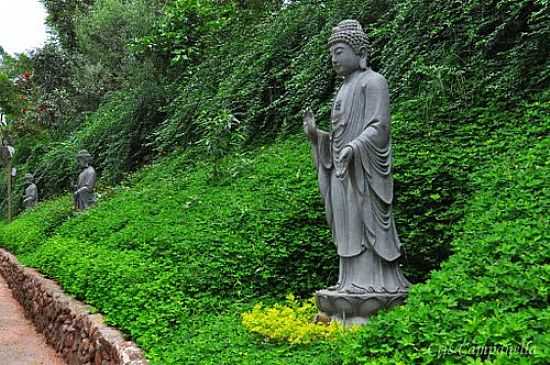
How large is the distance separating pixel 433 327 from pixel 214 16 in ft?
51.1

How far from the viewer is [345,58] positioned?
480 centimetres

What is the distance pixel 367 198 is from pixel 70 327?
4069 millimetres

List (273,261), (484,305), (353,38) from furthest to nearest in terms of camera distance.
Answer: (273,261) → (353,38) → (484,305)

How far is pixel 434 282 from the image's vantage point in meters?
3.80

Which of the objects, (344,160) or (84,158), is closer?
(344,160)

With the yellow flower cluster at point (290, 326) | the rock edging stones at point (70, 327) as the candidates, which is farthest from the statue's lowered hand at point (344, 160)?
the rock edging stones at point (70, 327)

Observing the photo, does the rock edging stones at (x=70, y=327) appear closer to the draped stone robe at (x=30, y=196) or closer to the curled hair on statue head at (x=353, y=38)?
the curled hair on statue head at (x=353, y=38)

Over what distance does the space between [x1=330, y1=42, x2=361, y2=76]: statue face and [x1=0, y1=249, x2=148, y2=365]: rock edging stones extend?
9.03 feet

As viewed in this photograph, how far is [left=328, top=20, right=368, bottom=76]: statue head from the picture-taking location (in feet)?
15.6

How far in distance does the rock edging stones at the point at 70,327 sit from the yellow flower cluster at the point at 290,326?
36.1 inches

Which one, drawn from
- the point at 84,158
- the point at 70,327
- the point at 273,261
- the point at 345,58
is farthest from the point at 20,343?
the point at 345,58

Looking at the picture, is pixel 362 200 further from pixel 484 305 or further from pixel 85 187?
pixel 85 187

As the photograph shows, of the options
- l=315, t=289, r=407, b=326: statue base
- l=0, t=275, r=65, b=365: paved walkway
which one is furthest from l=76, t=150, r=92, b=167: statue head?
l=315, t=289, r=407, b=326: statue base

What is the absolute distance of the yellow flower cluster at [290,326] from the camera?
4.41 metres
